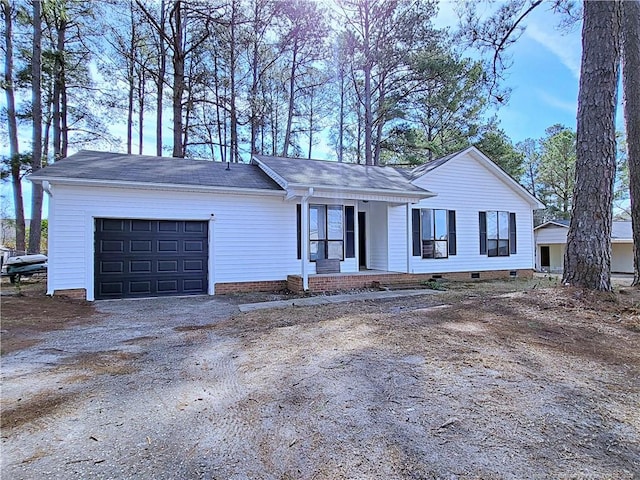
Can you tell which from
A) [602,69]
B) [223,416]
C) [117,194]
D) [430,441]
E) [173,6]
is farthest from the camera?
[173,6]

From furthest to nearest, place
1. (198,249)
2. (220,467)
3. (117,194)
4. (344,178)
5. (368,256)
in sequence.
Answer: (368,256) → (344,178) → (198,249) → (117,194) → (220,467)

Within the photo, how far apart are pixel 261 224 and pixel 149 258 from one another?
2.97 metres

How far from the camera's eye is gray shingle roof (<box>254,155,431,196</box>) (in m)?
9.88

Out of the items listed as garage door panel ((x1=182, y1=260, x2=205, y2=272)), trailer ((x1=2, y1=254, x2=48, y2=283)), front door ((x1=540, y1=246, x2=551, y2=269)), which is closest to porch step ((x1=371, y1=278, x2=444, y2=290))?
garage door panel ((x1=182, y1=260, x2=205, y2=272))

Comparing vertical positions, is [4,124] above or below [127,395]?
above

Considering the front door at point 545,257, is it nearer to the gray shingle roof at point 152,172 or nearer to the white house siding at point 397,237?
the white house siding at point 397,237

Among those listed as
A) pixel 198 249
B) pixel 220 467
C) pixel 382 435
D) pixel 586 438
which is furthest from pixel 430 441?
pixel 198 249

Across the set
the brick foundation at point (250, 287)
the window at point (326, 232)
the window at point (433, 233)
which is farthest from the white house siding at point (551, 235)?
the brick foundation at point (250, 287)

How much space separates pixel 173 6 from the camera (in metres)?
15.7

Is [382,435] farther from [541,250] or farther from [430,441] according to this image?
[541,250]

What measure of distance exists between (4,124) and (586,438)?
62.5 feet

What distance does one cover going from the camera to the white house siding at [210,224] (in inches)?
321

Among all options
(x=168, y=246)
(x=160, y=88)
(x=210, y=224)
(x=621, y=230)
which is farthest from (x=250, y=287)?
(x=621, y=230)

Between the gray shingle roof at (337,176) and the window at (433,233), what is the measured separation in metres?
1.33
